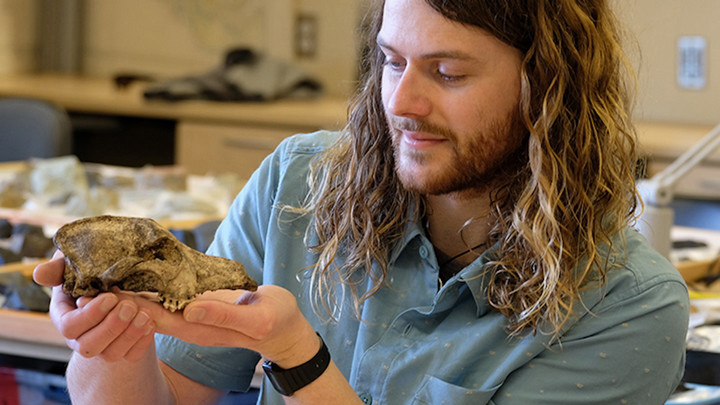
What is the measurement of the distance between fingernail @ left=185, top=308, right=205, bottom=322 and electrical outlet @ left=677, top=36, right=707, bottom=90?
3.24 m

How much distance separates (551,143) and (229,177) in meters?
1.50

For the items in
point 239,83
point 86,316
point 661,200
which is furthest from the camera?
point 239,83

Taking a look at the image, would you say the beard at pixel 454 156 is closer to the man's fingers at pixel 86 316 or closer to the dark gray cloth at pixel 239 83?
the man's fingers at pixel 86 316

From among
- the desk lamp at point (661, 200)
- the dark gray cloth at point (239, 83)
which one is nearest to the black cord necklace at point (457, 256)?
the desk lamp at point (661, 200)

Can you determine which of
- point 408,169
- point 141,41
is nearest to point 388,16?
point 408,169

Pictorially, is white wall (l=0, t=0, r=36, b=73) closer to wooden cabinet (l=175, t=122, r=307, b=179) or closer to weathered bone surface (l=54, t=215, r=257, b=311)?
wooden cabinet (l=175, t=122, r=307, b=179)

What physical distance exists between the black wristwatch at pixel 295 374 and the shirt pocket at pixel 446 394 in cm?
16

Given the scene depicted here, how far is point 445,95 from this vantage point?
1111 millimetres

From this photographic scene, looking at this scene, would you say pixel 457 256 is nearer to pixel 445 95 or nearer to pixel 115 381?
pixel 445 95

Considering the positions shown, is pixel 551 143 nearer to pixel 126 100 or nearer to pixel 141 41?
pixel 126 100

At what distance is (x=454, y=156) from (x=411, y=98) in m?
0.09

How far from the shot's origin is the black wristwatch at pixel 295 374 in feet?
3.51

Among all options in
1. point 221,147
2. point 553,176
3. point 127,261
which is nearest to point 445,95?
point 553,176

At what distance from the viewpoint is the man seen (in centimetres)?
110
